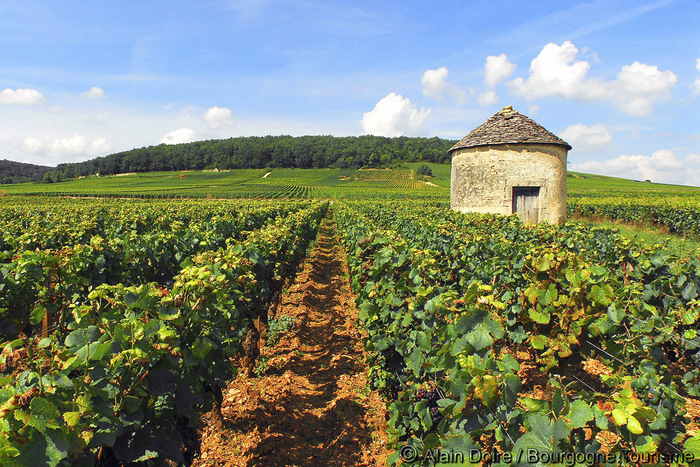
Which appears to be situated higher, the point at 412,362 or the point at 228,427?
the point at 412,362

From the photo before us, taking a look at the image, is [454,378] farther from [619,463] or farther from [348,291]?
[348,291]

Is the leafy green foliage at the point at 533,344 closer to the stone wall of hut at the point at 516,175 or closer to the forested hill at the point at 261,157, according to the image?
the stone wall of hut at the point at 516,175

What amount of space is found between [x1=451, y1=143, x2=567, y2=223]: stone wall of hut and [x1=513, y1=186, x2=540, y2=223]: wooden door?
0.54ft

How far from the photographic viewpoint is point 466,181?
16.6 m

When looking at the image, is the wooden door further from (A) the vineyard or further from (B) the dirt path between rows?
(B) the dirt path between rows

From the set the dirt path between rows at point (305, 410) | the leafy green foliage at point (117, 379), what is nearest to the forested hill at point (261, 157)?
the dirt path between rows at point (305, 410)

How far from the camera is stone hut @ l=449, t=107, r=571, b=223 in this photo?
15.1 metres

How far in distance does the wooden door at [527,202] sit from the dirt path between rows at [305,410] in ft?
36.4

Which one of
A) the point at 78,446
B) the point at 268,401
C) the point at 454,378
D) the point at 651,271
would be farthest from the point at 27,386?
the point at 651,271

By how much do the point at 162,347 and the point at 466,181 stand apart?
1594 centimetres

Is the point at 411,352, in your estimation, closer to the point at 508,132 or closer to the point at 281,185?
the point at 508,132

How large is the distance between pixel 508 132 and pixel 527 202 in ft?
9.88

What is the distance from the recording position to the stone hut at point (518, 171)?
1512cm

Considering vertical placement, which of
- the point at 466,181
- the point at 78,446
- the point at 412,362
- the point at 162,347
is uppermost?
the point at 466,181
